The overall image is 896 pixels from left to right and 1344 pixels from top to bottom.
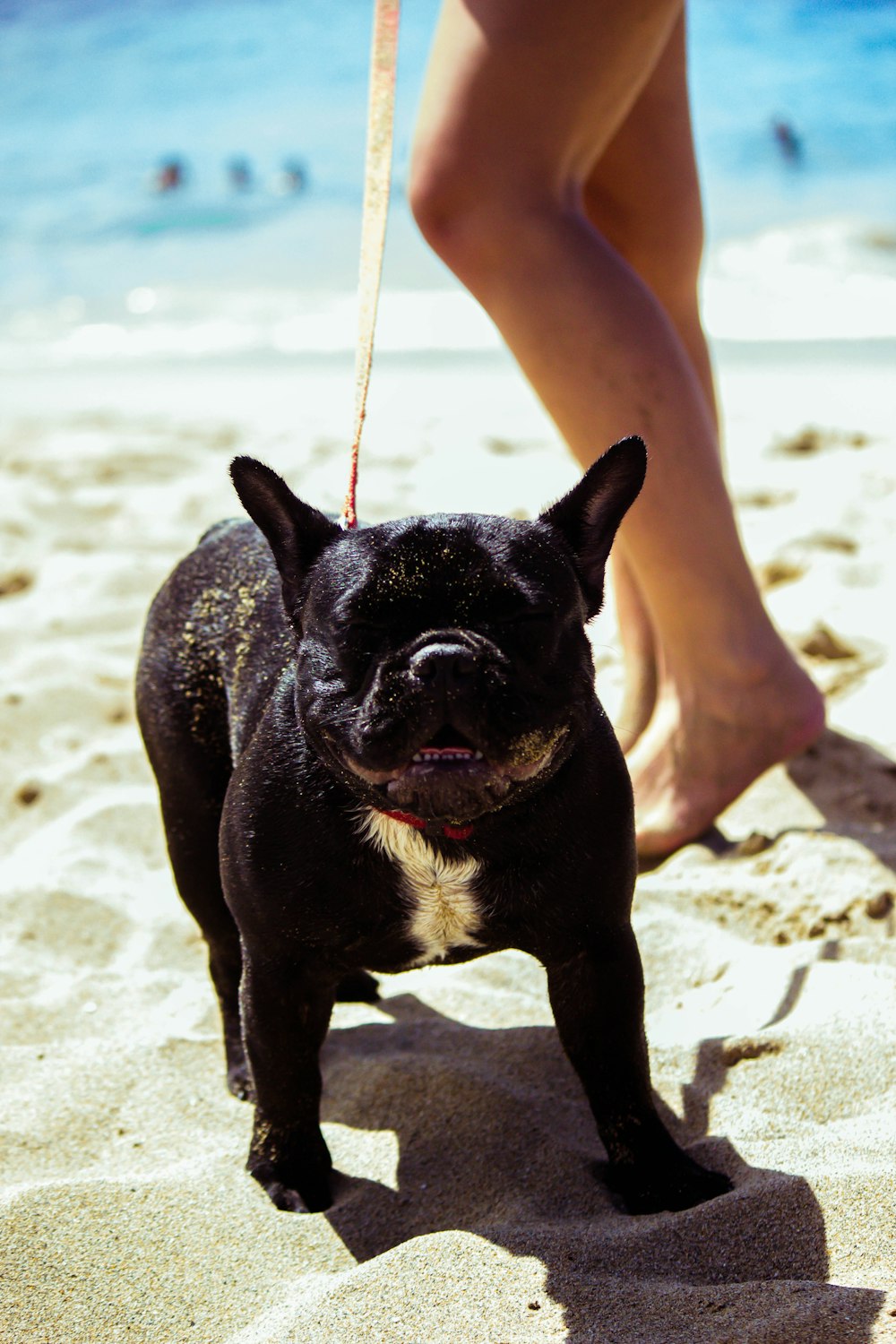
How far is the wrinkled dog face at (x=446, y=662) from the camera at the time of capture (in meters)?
1.75

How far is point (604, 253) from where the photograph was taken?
9.38 ft

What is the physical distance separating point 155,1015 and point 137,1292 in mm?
873

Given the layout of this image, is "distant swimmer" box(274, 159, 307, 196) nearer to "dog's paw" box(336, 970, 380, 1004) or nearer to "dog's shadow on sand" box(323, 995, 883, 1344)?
"dog's paw" box(336, 970, 380, 1004)

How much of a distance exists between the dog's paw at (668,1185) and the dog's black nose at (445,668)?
0.87 m

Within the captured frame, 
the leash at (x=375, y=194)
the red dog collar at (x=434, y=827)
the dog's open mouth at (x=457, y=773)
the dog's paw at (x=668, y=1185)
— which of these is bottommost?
the dog's paw at (x=668, y=1185)

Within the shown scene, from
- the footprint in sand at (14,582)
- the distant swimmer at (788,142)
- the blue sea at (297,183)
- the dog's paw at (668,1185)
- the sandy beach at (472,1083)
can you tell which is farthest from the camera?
the distant swimmer at (788,142)

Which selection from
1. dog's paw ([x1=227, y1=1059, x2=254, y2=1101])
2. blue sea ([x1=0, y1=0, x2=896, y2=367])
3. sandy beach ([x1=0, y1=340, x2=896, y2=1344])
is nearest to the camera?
sandy beach ([x1=0, y1=340, x2=896, y2=1344])

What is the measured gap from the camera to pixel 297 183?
51.6 feet

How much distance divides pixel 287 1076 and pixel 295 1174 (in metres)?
0.16

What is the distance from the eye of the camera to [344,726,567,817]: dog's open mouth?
5.77 feet

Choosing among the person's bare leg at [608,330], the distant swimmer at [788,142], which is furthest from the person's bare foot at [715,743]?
the distant swimmer at [788,142]

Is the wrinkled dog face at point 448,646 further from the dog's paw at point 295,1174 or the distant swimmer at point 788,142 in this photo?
the distant swimmer at point 788,142

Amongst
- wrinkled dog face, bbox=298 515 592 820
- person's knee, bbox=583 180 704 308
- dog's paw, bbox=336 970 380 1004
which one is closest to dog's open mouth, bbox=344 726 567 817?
wrinkled dog face, bbox=298 515 592 820

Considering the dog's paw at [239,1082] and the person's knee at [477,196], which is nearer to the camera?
the dog's paw at [239,1082]
